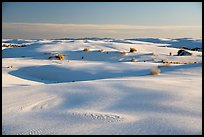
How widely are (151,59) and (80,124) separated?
1297 cm

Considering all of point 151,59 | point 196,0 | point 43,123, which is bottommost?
point 151,59

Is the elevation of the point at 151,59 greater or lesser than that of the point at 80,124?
lesser

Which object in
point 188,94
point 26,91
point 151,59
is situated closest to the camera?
point 188,94

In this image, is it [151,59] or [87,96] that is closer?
[87,96]

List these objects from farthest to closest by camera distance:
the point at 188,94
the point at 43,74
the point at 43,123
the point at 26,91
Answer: the point at 43,74 → the point at 26,91 → the point at 188,94 → the point at 43,123

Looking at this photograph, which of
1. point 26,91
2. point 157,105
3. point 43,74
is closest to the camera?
point 157,105

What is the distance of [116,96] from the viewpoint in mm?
4168

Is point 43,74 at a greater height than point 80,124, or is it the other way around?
point 80,124

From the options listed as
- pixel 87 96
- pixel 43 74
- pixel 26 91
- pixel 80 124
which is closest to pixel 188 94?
pixel 87 96

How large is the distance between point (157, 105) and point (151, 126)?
790 millimetres

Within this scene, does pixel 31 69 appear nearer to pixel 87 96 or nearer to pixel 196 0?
pixel 87 96

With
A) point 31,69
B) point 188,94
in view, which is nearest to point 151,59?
point 31,69

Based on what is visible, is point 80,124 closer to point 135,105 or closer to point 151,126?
point 151,126

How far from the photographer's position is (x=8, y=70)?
10.2 metres
